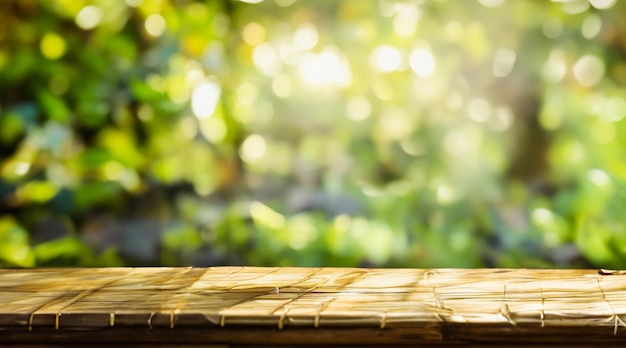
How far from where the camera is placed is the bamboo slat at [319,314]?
99 centimetres

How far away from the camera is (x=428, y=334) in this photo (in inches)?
39.0

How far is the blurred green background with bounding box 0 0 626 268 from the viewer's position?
1495 millimetres

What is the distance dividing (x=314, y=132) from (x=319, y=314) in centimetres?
60

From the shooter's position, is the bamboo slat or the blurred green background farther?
the blurred green background

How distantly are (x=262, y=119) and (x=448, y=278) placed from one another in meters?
0.53

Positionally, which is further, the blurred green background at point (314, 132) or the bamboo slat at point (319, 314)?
the blurred green background at point (314, 132)

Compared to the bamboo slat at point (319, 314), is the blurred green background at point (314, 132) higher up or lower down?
higher up

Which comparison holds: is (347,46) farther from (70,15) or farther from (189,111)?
(70,15)

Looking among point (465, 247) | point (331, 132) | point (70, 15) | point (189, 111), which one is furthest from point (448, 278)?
point (70, 15)

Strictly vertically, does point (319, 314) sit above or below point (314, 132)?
below

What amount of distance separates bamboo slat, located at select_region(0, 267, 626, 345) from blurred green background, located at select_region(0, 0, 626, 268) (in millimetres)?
343

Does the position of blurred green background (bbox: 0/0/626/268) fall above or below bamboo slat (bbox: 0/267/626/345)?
above

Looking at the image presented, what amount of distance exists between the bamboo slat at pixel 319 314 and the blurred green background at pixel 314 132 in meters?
0.34

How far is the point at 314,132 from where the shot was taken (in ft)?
5.02
